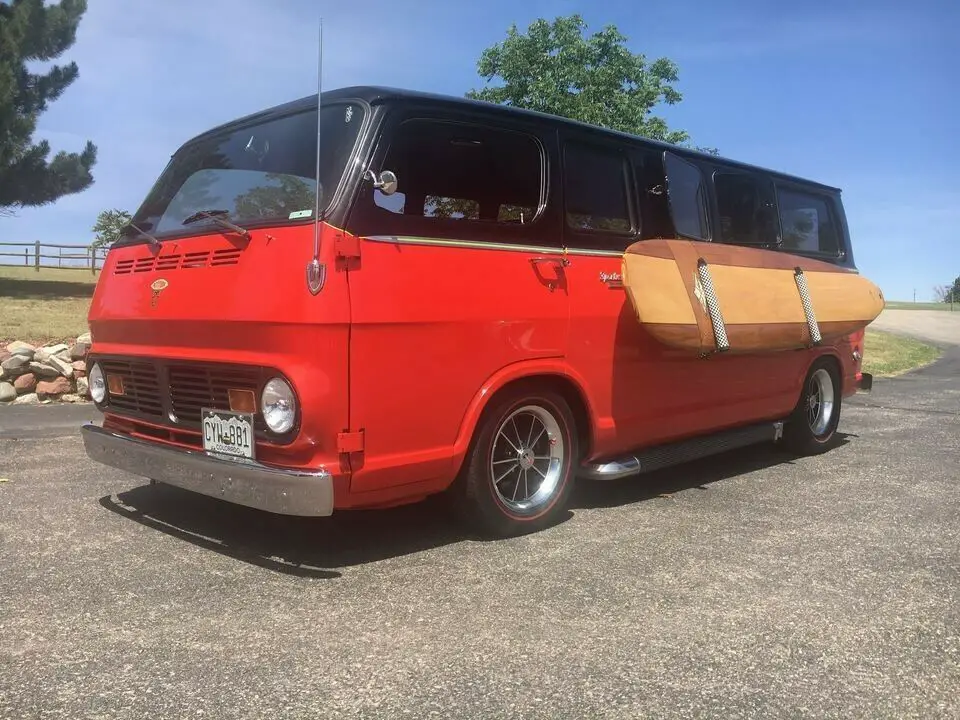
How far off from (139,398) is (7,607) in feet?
3.94

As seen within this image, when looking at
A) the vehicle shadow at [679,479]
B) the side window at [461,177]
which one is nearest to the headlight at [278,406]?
the side window at [461,177]

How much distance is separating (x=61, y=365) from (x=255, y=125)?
5328 mm

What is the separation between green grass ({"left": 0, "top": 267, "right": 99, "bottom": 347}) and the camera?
1027cm

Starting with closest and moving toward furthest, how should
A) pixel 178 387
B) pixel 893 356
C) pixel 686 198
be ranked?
pixel 178 387 → pixel 686 198 → pixel 893 356

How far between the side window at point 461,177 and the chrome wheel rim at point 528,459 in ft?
3.30

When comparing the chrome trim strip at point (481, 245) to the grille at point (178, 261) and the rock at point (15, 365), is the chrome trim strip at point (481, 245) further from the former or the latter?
the rock at point (15, 365)

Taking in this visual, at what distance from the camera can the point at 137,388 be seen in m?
4.04

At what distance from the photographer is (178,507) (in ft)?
14.9

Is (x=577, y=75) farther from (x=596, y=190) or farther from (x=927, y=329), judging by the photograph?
(x=927, y=329)

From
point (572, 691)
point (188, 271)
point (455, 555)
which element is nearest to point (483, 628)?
point (572, 691)

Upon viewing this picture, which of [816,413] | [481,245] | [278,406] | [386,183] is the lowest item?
[816,413]

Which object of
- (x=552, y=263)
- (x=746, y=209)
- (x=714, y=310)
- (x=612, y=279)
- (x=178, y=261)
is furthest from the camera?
(x=746, y=209)

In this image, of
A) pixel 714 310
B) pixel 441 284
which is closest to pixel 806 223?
pixel 714 310

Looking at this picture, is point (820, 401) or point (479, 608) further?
point (820, 401)
